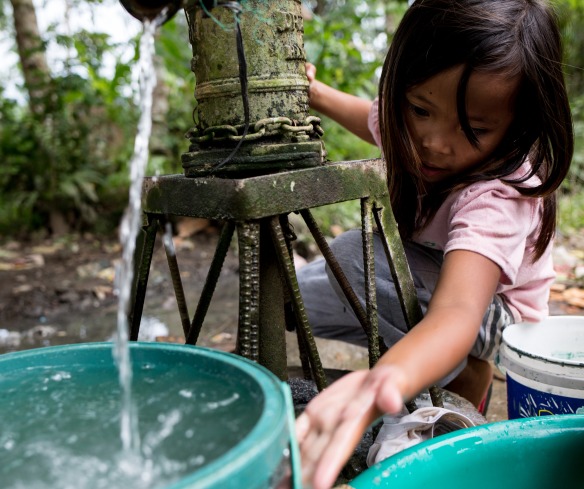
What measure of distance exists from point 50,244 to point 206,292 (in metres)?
4.30

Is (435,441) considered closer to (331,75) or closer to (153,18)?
(153,18)

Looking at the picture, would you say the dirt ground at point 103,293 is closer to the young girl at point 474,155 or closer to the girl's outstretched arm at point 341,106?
the young girl at point 474,155

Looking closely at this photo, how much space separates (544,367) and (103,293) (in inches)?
125

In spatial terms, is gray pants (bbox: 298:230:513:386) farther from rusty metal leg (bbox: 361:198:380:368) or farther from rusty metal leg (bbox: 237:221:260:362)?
rusty metal leg (bbox: 237:221:260:362)

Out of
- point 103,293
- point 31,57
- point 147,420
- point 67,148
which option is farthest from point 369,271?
point 31,57

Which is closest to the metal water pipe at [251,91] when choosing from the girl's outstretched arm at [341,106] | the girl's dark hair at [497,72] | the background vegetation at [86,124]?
the girl's dark hair at [497,72]

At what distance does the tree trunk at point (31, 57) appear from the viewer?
522 cm

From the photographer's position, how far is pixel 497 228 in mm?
1483

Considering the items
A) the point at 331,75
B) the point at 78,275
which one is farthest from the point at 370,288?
the point at 331,75

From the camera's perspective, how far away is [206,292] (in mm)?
1502

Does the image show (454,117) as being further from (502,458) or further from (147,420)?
(147,420)

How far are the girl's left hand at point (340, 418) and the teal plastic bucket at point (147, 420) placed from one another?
5 cm

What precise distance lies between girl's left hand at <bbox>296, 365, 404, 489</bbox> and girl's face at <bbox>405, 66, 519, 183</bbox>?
85cm

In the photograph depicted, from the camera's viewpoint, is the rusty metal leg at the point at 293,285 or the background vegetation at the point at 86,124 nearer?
the rusty metal leg at the point at 293,285
